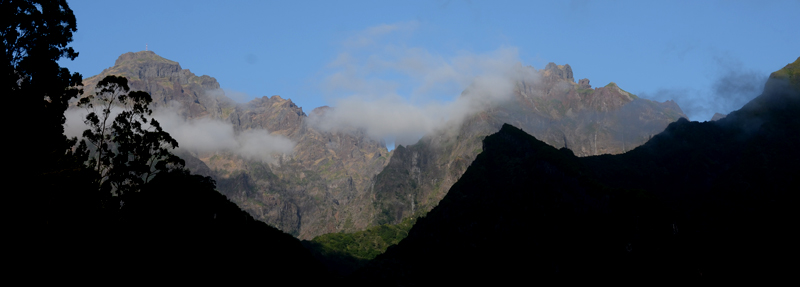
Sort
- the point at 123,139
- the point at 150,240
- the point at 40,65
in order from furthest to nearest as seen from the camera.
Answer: the point at 150,240
the point at 123,139
the point at 40,65

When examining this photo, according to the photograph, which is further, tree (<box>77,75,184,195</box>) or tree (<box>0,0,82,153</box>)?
tree (<box>77,75,184,195</box>)

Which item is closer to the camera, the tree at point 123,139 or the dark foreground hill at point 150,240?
the dark foreground hill at point 150,240

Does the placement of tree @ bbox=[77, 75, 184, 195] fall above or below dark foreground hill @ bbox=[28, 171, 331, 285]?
above

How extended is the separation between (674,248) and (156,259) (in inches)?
5155

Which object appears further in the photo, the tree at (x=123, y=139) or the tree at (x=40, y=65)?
the tree at (x=123, y=139)

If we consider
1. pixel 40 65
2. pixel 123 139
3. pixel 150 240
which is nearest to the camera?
pixel 40 65

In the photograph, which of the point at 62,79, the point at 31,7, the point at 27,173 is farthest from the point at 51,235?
the point at 31,7

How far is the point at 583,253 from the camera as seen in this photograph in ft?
594

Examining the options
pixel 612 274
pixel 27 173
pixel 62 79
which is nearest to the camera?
pixel 27 173

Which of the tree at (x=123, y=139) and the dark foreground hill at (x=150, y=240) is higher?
the tree at (x=123, y=139)

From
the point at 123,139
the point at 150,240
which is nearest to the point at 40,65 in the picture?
the point at 123,139

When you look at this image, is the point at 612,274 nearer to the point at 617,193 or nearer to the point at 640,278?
the point at 640,278

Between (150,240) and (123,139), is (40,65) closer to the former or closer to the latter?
(123,139)

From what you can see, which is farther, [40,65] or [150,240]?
[150,240]
